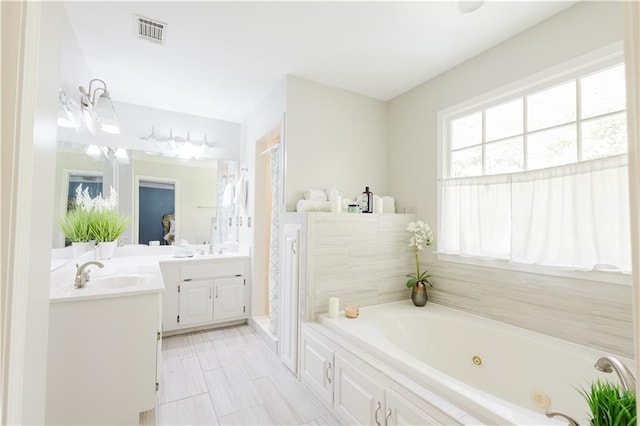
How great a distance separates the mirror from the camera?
325 centimetres

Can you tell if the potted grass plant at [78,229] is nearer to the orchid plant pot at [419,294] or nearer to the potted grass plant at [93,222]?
the potted grass plant at [93,222]

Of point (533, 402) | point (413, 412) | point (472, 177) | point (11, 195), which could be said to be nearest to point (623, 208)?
point (472, 177)

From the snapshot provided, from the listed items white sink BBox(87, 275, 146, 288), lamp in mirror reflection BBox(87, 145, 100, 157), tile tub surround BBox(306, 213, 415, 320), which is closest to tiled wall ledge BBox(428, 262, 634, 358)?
tile tub surround BBox(306, 213, 415, 320)

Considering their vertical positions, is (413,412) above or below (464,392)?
below

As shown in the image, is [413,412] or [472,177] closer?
[413,412]

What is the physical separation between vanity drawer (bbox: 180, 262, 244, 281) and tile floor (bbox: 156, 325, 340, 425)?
0.69 m

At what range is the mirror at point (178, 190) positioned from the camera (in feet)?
10.7

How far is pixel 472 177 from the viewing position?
2238 millimetres

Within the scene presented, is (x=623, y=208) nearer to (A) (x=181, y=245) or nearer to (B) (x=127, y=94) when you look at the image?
(A) (x=181, y=245)

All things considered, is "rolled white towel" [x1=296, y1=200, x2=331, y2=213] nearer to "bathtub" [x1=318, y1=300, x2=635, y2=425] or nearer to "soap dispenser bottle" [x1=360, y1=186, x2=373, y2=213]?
"soap dispenser bottle" [x1=360, y1=186, x2=373, y2=213]

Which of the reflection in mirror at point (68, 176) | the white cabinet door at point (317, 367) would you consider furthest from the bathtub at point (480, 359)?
the reflection in mirror at point (68, 176)

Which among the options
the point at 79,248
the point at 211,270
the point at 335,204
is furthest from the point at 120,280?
the point at 335,204

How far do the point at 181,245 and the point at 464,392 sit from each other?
318cm

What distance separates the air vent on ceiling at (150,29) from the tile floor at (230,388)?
2.64 metres
